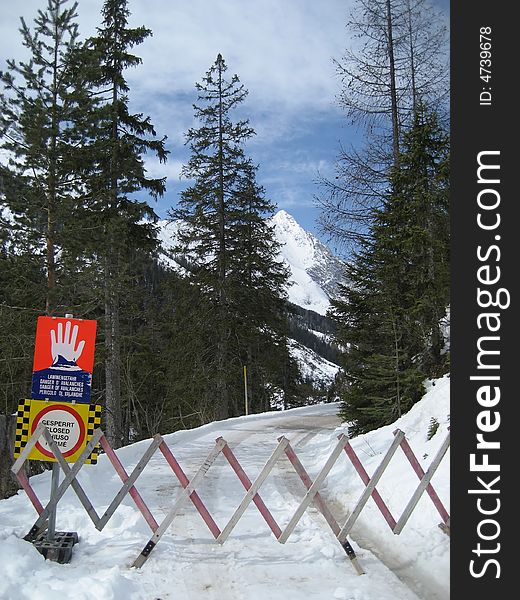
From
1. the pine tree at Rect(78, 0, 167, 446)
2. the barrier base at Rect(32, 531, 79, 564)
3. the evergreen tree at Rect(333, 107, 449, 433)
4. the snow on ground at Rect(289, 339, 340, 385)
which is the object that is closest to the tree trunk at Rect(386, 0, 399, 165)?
the evergreen tree at Rect(333, 107, 449, 433)

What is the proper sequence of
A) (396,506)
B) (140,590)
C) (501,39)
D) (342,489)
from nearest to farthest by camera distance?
1. (501,39)
2. (140,590)
3. (396,506)
4. (342,489)

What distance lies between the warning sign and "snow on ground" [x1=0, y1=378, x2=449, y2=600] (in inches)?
57.6

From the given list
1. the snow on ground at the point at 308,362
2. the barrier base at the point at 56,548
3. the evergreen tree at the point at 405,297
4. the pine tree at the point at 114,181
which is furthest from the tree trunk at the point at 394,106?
the snow on ground at the point at 308,362

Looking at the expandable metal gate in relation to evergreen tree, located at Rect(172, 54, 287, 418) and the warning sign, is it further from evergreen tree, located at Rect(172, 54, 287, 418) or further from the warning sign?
evergreen tree, located at Rect(172, 54, 287, 418)

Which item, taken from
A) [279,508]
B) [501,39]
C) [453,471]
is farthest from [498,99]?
[279,508]

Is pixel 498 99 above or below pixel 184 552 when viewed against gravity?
above

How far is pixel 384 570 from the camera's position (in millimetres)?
5129

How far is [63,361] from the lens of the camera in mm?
5785

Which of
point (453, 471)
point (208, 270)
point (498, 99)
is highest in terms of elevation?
point (208, 270)

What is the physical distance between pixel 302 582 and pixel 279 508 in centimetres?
272

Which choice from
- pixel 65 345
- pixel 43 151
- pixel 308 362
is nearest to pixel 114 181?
pixel 43 151

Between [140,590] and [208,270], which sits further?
[208,270]

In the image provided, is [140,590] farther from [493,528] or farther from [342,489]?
[342,489]

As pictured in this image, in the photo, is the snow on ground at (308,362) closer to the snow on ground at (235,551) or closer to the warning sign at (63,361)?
the snow on ground at (235,551)
